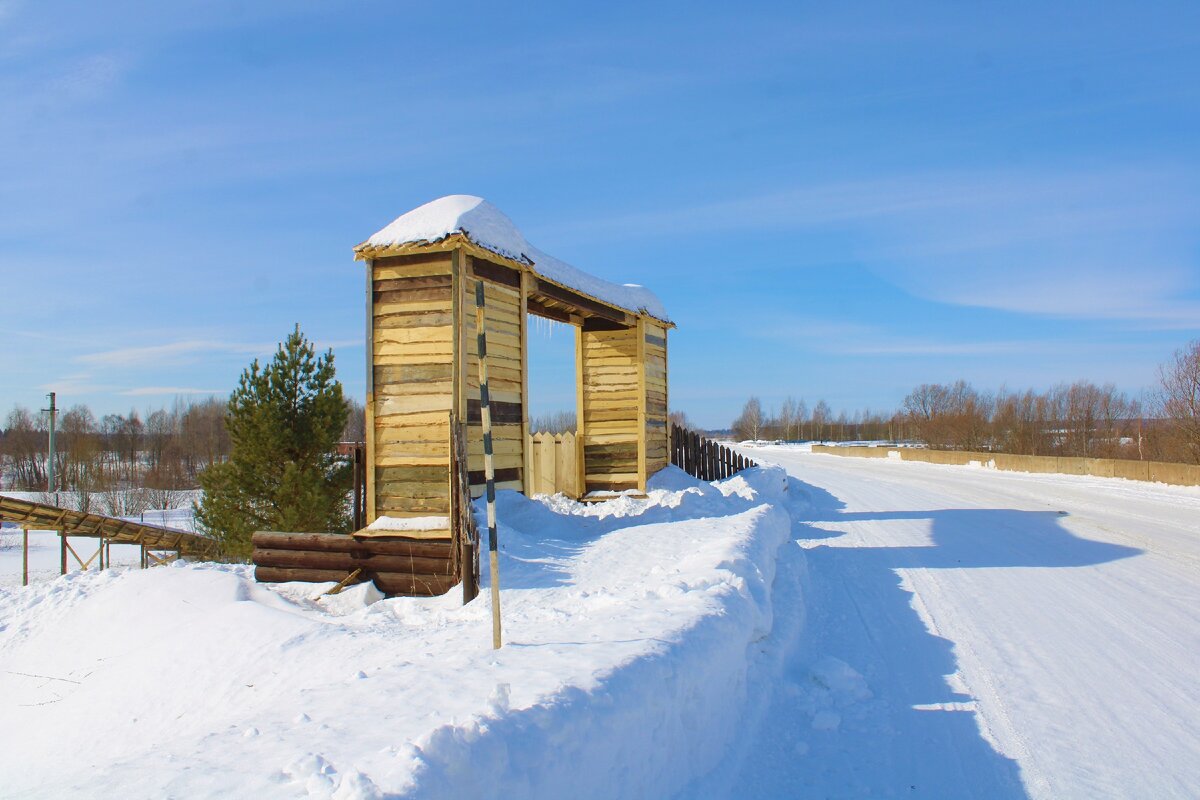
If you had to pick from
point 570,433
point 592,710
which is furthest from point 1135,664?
→ point 570,433

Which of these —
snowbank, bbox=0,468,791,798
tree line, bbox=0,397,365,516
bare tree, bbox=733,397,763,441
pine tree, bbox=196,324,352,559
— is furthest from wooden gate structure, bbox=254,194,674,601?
bare tree, bbox=733,397,763,441

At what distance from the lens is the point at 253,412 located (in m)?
21.0

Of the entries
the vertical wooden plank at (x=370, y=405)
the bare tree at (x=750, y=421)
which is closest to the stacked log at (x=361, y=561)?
the vertical wooden plank at (x=370, y=405)

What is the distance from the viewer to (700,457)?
19.7 metres

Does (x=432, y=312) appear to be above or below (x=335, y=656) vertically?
above

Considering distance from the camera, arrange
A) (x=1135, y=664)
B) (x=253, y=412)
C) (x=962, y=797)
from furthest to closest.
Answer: (x=253, y=412)
(x=1135, y=664)
(x=962, y=797)

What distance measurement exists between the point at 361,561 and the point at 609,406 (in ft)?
24.5

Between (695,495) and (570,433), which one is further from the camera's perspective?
(570,433)

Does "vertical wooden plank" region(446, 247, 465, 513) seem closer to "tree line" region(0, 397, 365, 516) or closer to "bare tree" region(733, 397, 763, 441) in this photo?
"tree line" region(0, 397, 365, 516)

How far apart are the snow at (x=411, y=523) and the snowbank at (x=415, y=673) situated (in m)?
0.90

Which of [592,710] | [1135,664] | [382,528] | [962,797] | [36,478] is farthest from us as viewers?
[36,478]

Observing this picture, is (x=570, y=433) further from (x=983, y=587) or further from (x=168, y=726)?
(x=168, y=726)

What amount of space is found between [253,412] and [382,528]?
43.5ft

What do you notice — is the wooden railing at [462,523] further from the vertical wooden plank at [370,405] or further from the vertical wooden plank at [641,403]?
the vertical wooden plank at [641,403]
